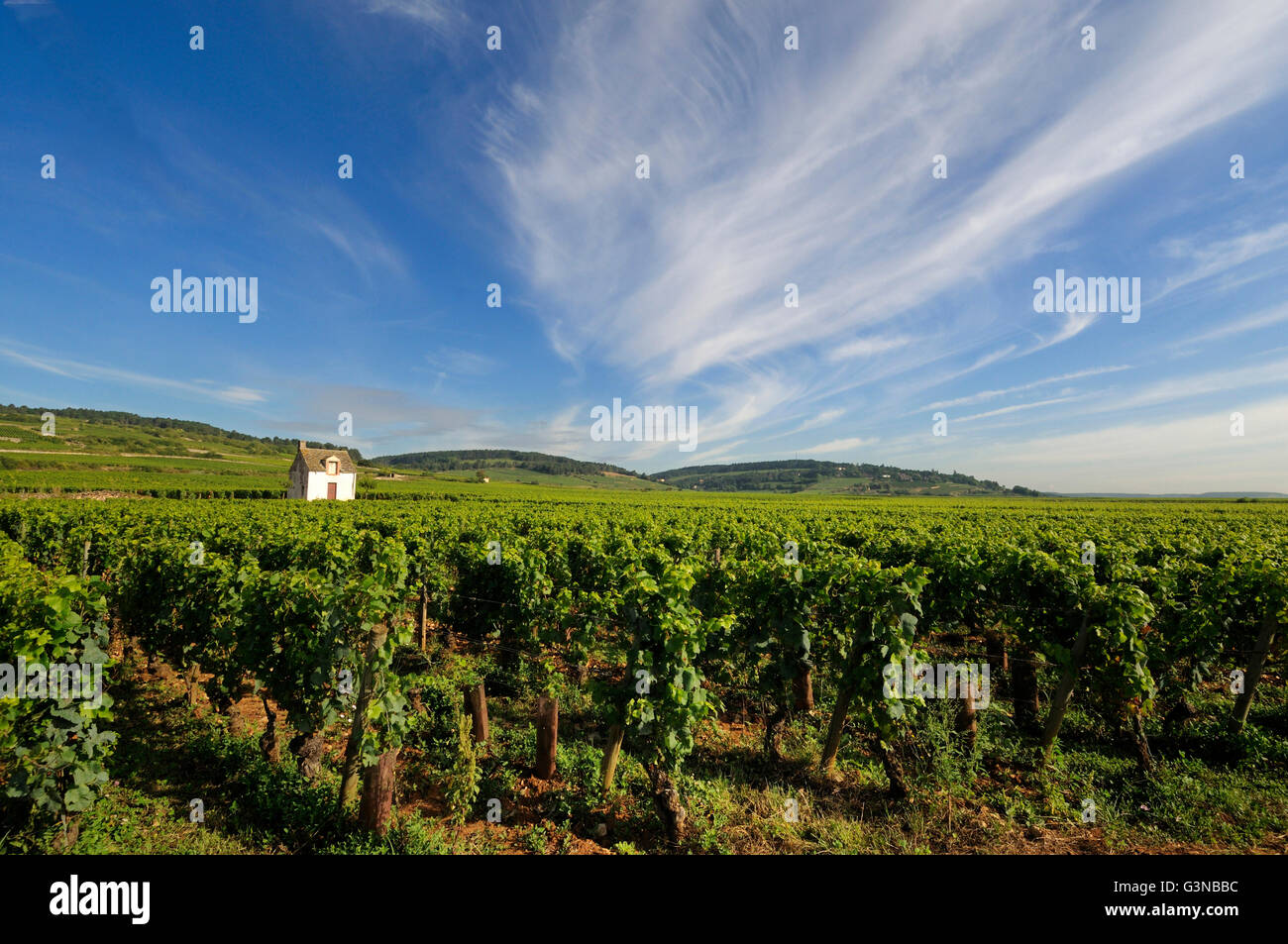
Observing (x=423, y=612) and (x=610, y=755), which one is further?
(x=423, y=612)

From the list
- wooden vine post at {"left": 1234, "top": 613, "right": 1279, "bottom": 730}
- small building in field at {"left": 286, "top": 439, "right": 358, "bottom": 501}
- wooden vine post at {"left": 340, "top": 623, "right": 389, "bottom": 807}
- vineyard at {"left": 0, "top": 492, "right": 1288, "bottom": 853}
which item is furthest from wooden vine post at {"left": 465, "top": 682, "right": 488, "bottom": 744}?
small building in field at {"left": 286, "top": 439, "right": 358, "bottom": 501}

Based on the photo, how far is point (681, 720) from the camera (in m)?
5.57

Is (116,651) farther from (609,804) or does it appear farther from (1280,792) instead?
(1280,792)

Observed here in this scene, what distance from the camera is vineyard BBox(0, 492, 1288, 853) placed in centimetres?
521

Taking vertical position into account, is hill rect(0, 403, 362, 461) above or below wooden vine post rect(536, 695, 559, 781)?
above

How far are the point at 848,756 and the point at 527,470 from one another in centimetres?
18628

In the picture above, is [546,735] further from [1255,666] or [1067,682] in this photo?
[1255,666]

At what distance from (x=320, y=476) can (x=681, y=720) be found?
65.5 m

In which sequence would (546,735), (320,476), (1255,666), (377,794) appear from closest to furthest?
(377,794) < (546,735) < (1255,666) < (320,476)

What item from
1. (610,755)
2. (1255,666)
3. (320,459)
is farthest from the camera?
(320,459)

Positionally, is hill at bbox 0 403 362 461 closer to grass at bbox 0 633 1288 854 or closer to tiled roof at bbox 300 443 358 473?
tiled roof at bbox 300 443 358 473

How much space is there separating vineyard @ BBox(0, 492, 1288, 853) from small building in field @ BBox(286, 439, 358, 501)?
5457cm

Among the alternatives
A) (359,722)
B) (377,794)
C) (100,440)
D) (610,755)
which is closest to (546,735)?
(610,755)
